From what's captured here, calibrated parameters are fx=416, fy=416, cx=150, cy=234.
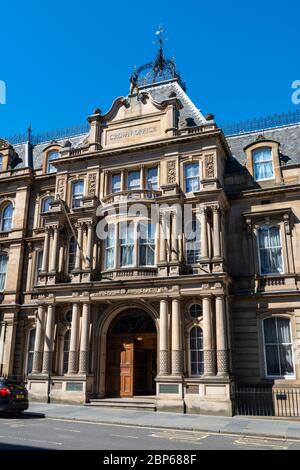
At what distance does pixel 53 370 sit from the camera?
23.4 metres

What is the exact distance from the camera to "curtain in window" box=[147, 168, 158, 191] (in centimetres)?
2547

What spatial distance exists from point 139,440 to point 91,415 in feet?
21.2

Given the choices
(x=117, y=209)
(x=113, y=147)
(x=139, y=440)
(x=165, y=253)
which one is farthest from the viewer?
(x=113, y=147)

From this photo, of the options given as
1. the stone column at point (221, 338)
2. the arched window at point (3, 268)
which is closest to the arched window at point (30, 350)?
the arched window at point (3, 268)

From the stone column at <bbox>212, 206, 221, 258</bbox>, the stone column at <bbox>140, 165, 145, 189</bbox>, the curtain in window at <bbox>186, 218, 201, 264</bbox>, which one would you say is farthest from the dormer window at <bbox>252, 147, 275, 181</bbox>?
the stone column at <bbox>140, 165, 145, 189</bbox>

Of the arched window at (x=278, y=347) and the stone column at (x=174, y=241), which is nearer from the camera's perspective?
the arched window at (x=278, y=347)

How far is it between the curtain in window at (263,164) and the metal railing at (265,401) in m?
12.1

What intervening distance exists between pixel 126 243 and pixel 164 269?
9.89 feet

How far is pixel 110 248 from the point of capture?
80.3 feet

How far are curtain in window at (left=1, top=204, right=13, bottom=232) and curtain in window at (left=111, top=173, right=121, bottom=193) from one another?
31.3 feet

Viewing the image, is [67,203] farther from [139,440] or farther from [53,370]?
[139,440]

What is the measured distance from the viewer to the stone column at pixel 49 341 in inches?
914

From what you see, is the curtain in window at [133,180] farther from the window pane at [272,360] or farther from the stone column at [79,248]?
the window pane at [272,360]

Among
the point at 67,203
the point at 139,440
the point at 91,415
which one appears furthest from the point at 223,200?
the point at 139,440
